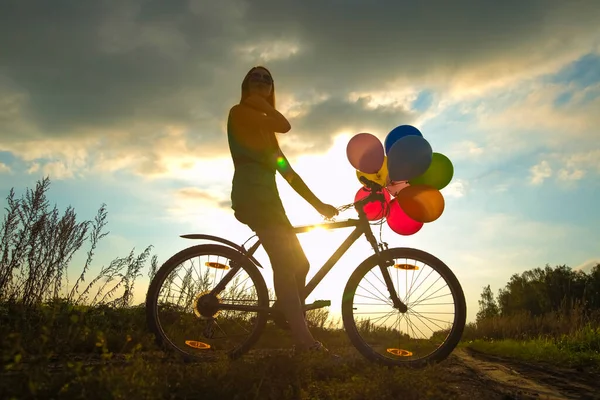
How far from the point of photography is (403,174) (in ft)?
17.8

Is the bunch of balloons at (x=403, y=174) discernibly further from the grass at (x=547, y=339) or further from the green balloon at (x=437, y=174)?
the grass at (x=547, y=339)

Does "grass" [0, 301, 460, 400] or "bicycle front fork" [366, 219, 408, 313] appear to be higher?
"bicycle front fork" [366, 219, 408, 313]

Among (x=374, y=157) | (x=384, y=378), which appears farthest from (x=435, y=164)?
(x=384, y=378)

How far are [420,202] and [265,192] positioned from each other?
6.20 ft

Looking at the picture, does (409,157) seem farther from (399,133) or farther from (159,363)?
(159,363)

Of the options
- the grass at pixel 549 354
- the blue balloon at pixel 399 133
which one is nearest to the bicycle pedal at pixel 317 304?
the blue balloon at pixel 399 133

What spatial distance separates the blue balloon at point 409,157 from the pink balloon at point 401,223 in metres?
0.46

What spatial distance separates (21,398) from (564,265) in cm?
5276

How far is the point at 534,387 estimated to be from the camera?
4547mm

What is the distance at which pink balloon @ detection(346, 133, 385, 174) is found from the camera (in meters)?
5.87

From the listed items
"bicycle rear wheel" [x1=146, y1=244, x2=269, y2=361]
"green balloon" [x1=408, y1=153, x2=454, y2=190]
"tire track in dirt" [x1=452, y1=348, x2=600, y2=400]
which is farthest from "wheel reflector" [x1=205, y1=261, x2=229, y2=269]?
"tire track in dirt" [x1=452, y1=348, x2=600, y2=400]

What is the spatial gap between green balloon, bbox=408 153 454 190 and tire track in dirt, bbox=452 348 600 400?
7.13ft

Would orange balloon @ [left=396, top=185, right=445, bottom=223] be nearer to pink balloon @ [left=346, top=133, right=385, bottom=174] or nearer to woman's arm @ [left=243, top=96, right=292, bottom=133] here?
pink balloon @ [left=346, top=133, right=385, bottom=174]

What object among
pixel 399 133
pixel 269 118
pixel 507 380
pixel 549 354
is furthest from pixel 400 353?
pixel 549 354
